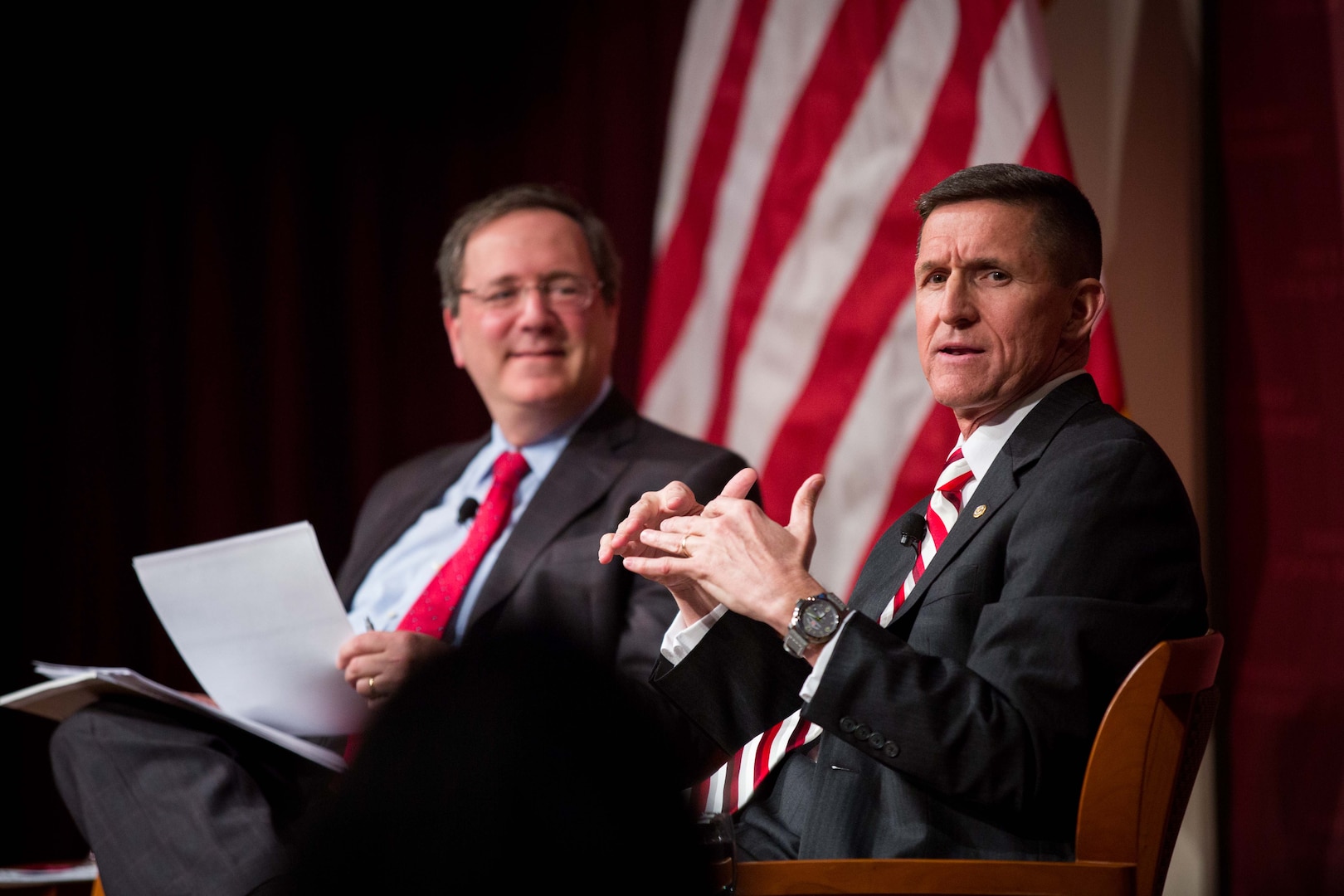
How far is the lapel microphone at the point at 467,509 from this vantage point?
226cm

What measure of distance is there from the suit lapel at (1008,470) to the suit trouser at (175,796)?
97 centimetres

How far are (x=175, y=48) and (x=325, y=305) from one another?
2.58ft

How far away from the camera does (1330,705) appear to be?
215 centimetres

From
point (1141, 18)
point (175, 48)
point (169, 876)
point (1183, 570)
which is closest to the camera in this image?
point (1183, 570)

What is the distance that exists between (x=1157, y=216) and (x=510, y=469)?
1428 mm

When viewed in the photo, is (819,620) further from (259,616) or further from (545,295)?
(545,295)

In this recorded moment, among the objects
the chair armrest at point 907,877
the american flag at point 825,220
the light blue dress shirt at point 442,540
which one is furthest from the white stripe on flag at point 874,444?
the chair armrest at point 907,877

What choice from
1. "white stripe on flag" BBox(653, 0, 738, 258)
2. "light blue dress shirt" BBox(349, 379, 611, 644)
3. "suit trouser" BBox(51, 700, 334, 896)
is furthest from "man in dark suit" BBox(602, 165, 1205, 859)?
"white stripe on flag" BBox(653, 0, 738, 258)

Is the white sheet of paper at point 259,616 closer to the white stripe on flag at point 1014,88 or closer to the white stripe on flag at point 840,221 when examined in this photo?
the white stripe on flag at point 840,221

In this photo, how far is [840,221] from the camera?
2580 millimetres

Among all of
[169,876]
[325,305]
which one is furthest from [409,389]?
[169,876]

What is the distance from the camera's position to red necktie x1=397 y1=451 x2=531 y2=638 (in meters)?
2.06

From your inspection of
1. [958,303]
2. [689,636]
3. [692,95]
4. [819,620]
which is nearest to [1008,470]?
[958,303]

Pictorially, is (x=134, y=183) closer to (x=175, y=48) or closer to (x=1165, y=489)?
(x=175, y=48)
